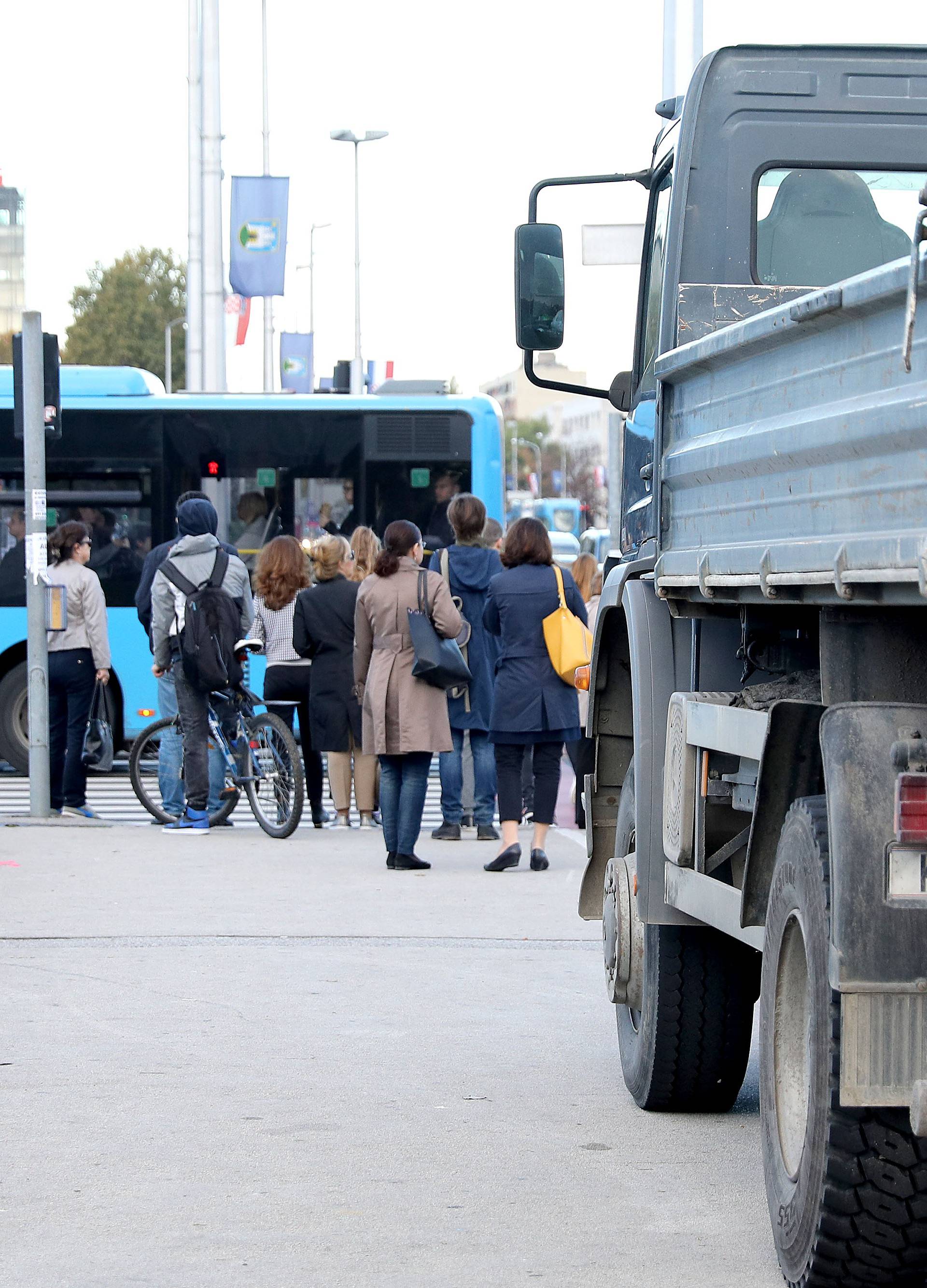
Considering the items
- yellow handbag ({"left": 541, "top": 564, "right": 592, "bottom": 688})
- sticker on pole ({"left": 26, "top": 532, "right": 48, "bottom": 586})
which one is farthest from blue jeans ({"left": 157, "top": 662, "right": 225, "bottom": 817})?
yellow handbag ({"left": 541, "top": 564, "right": 592, "bottom": 688})

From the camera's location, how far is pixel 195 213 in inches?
967

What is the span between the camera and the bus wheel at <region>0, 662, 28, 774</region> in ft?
51.3

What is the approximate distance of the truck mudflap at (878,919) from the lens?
3.46 meters

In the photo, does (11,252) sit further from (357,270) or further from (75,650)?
(75,650)

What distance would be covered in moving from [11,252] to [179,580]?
242ft

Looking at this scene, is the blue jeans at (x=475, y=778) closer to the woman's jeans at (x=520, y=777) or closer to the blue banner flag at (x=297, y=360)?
the woman's jeans at (x=520, y=777)

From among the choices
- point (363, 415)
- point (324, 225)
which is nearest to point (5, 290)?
point (324, 225)

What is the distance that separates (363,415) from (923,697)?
13279 mm

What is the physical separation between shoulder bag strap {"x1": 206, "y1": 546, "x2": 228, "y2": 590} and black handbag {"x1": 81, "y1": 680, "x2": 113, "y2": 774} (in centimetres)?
133

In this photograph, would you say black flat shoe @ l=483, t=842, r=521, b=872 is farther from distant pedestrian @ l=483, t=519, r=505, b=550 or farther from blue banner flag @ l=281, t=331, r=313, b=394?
blue banner flag @ l=281, t=331, r=313, b=394

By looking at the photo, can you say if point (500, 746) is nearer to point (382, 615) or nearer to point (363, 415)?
point (382, 615)

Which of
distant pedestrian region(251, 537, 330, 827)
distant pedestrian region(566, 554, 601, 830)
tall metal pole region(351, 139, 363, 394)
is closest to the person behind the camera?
distant pedestrian region(566, 554, 601, 830)

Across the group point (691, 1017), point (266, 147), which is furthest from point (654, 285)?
point (266, 147)

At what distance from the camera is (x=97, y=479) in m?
16.4
